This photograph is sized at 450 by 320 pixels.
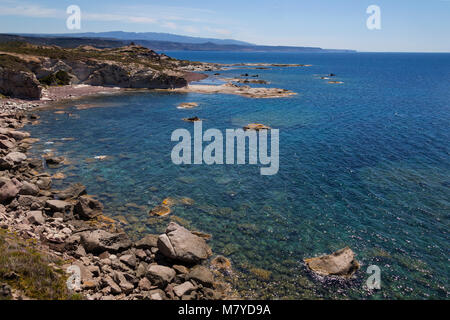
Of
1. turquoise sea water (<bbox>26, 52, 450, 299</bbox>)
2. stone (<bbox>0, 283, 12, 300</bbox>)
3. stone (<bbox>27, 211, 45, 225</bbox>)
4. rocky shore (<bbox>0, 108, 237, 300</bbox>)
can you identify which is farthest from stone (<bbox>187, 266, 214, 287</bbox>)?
stone (<bbox>27, 211, 45, 225</bbox>)

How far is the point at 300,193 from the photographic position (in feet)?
91.2

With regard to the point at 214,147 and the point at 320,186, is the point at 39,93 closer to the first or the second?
the point at 214,147

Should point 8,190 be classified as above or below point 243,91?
below

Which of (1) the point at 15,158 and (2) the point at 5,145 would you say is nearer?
(1) the point at 15,158

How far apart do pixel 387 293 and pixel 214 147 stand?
2911cm

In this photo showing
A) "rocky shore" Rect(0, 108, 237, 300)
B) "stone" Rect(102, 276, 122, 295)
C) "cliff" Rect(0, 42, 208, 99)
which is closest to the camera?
"stone" Rect(102, 276, 122, 295)

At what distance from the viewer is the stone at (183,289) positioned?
1552cm

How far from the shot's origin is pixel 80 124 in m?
51.1

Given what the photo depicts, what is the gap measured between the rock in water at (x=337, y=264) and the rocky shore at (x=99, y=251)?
5871 millimetres

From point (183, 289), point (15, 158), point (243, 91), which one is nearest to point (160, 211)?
point (183, 289)

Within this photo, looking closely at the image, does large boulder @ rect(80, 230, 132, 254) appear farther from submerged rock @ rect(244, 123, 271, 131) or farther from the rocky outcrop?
the rocky outcrop

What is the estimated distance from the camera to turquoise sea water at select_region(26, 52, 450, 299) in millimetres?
18078

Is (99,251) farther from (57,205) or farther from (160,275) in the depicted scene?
(57,205)

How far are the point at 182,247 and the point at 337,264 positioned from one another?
32.2 ft
